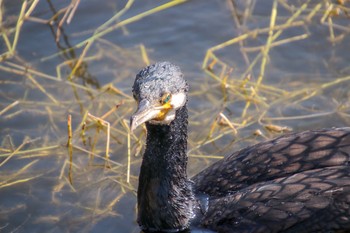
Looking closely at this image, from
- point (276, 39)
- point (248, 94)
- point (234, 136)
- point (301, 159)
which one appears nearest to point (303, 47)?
point (276, 39)

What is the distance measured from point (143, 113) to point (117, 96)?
115 inches

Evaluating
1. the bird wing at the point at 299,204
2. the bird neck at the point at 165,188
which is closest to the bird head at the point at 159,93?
the bird neck at the point at 165,188

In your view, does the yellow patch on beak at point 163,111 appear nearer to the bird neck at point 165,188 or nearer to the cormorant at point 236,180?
the cormorant at point 236,180

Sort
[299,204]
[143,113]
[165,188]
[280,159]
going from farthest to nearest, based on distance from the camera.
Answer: [165,188]
[280,159]
[299,204]
[143,113]

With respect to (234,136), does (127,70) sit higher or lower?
higher

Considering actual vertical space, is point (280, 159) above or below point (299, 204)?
above

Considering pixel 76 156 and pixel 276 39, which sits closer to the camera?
pixel 76 156

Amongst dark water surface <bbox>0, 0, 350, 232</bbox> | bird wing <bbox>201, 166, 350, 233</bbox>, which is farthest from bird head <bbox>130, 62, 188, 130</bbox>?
dark water surface <bbox>0, 0, 350, 232</bbox>

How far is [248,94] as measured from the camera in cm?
890

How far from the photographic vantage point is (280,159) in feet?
21.9

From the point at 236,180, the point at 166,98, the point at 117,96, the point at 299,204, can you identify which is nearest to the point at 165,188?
the point at 236,180

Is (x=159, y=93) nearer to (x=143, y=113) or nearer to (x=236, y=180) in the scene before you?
(x=143, y=113)

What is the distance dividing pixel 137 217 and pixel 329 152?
5.87 ft

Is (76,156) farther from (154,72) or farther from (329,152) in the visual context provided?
(329,152)
